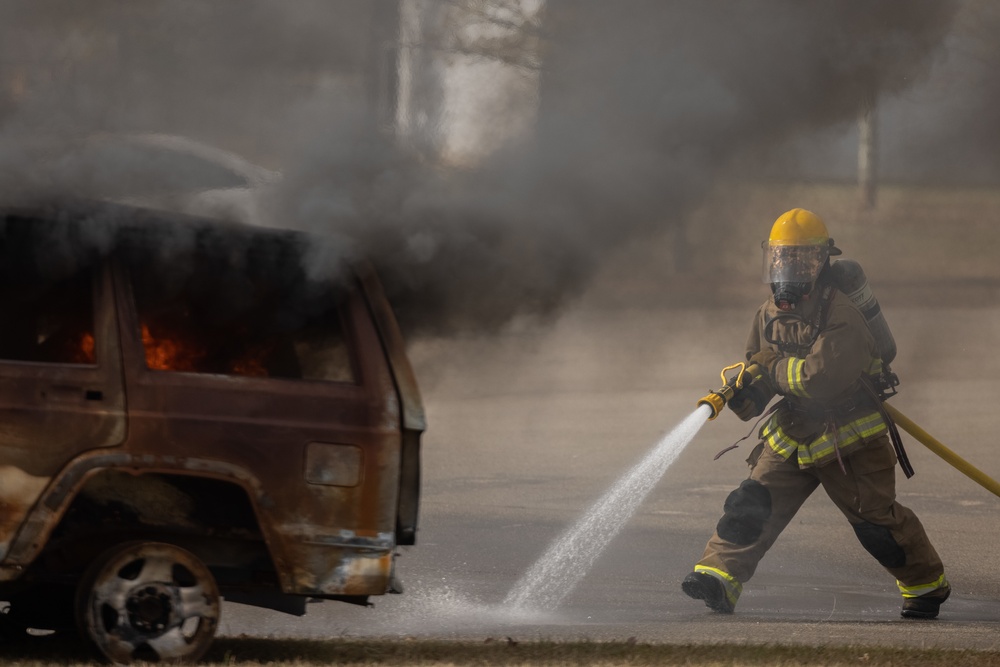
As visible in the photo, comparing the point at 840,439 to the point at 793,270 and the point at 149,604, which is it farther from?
the point at 149,604

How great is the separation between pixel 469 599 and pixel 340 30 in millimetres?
2692

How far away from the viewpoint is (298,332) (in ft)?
17.0

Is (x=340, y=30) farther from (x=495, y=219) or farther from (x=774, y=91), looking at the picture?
(x=774, y=91)

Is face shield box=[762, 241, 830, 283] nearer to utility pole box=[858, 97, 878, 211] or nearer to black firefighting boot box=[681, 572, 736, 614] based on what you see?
utility pole box=[858, 97, 878, 211]

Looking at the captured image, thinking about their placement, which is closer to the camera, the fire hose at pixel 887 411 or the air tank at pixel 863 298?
the fire hose at pixel 887 411

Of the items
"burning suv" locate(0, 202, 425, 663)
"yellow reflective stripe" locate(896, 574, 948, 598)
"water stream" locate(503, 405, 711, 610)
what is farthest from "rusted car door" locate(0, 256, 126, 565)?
A: "yellow reflective stripe" locate(896, 574, 948, 598)

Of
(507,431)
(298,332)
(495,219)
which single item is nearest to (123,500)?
(298,332)

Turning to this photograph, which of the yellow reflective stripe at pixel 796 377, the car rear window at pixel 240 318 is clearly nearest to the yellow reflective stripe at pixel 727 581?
the yellow reflective stripe at pixel 796 377

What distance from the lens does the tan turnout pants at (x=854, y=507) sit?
6656mm

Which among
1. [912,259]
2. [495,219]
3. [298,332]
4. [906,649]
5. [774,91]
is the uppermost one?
[912,259]

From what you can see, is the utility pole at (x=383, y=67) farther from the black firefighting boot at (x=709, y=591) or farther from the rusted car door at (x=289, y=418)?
the black firefighting boot at (x=709, y=591)

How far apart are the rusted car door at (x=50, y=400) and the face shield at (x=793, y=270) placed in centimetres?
311

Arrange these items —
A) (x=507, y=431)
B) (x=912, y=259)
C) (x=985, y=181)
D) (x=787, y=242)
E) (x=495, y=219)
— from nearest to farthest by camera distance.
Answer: (x=495, y=219)
(x=787, y=242)
(x=985, y=181)
(x=507, y=431)
(x=912, y=259)

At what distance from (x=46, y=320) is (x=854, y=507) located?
3.62 m
